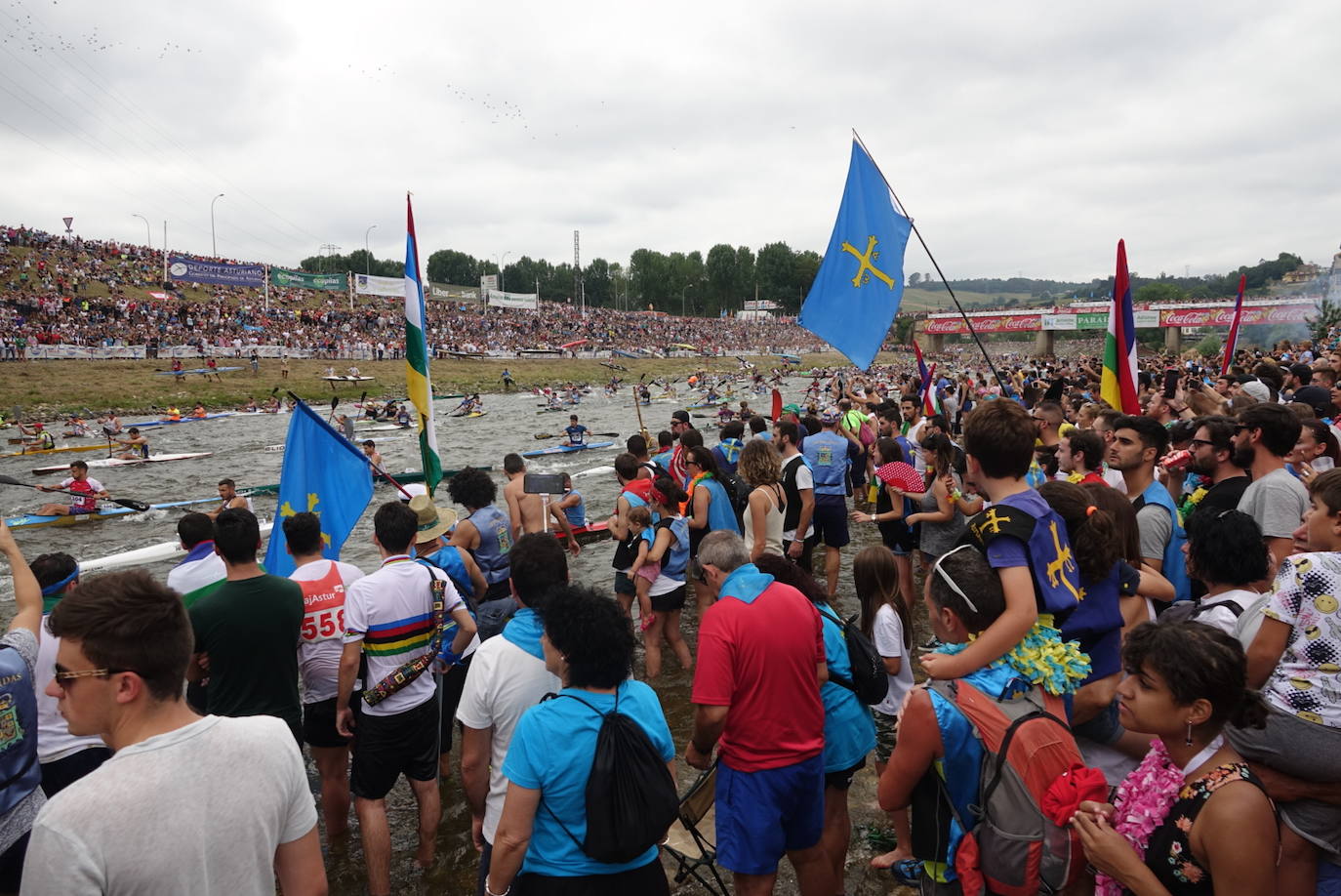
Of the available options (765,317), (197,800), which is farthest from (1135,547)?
(765,317)

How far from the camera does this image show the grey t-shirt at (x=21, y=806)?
266 cm

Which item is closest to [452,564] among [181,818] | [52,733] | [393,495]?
[52,733]

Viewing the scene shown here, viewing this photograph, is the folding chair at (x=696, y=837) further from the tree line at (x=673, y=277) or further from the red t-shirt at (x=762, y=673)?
the tree line at (x=673, y=277)

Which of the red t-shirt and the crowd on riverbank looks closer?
the crowd on riverbank

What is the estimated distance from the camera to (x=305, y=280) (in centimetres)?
6044

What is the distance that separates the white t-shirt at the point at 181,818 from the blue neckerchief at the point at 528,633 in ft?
3.39

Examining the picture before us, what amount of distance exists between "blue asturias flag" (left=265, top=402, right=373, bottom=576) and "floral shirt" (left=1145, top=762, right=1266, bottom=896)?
515 cm

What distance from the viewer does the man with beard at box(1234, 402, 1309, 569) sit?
3789mm

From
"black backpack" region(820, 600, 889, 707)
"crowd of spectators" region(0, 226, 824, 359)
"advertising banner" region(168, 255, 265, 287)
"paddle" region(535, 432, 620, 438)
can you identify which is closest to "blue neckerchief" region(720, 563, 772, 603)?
"black backpack" region(820, 600, 889, 707)

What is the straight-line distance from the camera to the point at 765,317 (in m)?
125

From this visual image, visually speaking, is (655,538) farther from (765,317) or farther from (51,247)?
(765,317)

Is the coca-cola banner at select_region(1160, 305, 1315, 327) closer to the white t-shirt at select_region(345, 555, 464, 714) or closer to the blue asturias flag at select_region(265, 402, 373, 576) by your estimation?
the blue asturias flag at select_region(265, 402, 373, 576)

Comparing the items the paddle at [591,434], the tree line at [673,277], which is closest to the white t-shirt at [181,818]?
the paddle at [591,434]

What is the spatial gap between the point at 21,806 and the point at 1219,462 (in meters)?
6.10
